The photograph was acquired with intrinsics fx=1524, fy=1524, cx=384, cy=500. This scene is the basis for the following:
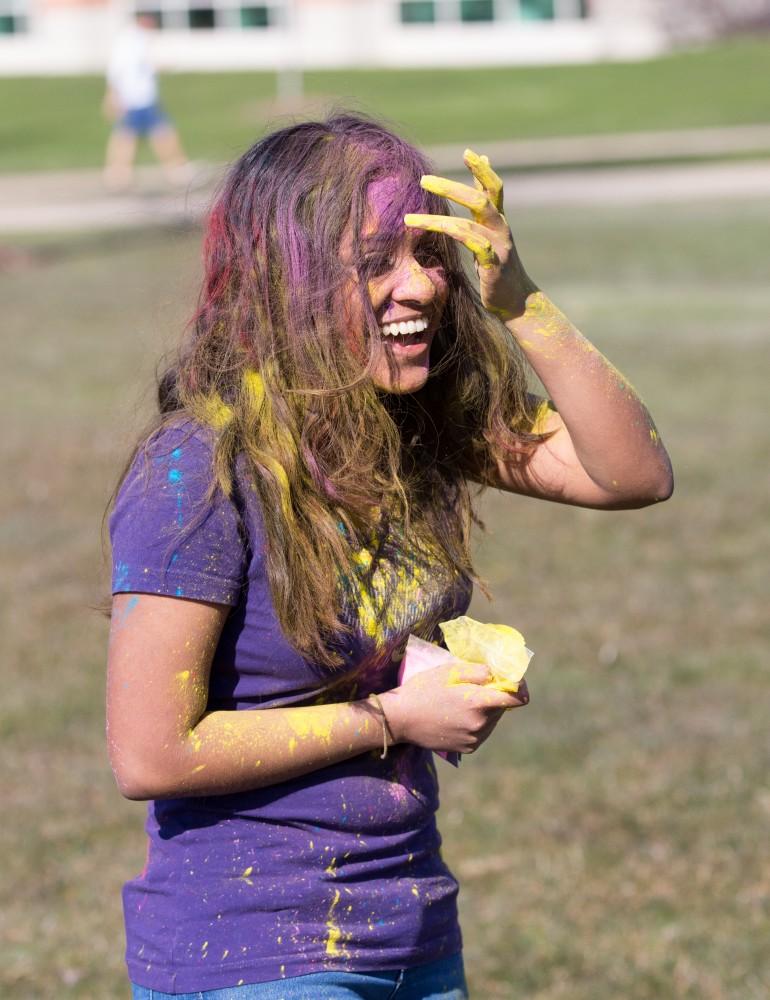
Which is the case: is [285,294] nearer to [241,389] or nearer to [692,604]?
[241,389]

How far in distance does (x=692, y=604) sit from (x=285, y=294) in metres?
4.22

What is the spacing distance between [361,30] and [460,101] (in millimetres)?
10881

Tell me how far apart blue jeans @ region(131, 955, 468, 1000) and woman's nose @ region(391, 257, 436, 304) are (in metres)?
0.91

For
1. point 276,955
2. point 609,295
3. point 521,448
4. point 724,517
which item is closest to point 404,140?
point 521,448

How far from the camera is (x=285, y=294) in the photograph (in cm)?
201

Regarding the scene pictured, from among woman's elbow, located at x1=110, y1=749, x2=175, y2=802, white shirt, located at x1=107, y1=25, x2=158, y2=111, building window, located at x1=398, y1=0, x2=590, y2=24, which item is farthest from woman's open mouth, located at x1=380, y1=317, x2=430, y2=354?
building window, located at x1=398, y1=0, x2=590, y2=24

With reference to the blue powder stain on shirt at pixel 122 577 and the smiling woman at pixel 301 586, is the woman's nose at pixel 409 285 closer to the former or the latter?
the smiling woman at pixel 301 586

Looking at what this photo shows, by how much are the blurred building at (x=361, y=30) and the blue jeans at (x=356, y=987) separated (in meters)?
40.6

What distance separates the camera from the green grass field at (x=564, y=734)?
12.0 ft

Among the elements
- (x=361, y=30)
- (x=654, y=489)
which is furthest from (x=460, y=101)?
(x=654, y=489)

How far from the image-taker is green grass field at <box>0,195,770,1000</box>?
3.67 meters

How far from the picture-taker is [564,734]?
15.9 ft

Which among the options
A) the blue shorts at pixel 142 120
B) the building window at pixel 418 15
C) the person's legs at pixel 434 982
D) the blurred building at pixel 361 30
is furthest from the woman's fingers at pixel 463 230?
the building window at pixel 418 15

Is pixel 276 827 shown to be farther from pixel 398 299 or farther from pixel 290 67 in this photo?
pixel 290 67
